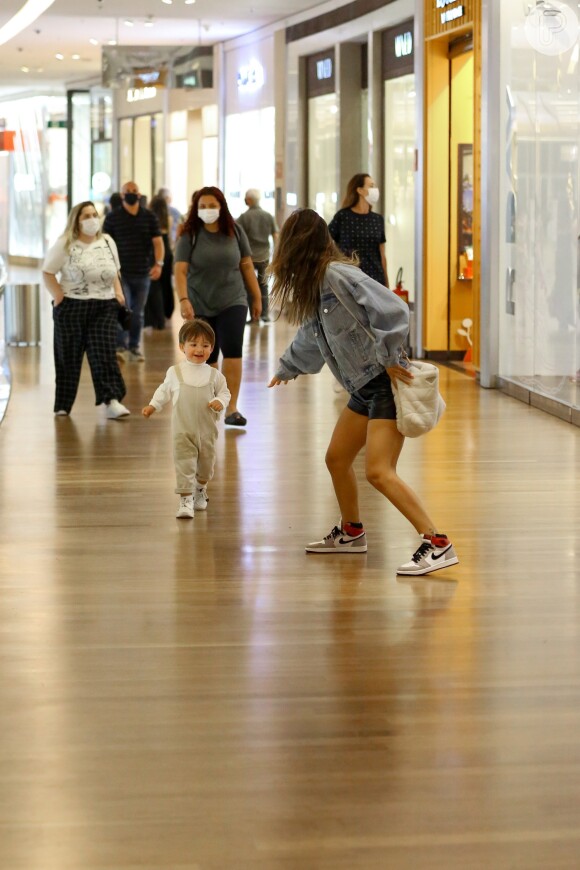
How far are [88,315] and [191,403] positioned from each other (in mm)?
3413

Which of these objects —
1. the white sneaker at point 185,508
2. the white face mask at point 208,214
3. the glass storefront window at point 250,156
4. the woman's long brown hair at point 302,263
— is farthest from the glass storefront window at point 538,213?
the glass storefront window at point 250,156

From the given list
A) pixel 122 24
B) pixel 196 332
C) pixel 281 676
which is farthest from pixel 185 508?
pixel 122 24

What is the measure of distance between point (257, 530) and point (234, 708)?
2288 mm

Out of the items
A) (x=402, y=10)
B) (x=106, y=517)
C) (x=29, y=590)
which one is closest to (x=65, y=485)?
(x=106, y=517)

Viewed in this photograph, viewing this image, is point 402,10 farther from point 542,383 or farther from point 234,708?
point 234,708

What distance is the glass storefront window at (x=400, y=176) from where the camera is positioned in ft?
53.3

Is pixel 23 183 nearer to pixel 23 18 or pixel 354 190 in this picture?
pixel 23 18

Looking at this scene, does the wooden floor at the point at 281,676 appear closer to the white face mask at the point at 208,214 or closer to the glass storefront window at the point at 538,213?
the white face mask at the point at 208,214

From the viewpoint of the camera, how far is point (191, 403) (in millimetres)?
6199

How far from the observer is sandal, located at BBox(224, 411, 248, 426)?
29.6ft

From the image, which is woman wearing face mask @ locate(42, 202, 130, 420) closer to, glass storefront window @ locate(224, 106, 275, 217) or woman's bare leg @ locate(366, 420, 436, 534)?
woman's bare leg @ locate(366, 420, 436, 534)

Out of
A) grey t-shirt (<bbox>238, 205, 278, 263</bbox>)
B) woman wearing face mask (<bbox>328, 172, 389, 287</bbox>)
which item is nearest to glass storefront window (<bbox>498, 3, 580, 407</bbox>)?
woman wearing face mask (<bbox>328, 172, 389, 287</bbox>)

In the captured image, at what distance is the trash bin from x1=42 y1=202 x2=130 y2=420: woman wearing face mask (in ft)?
18.3

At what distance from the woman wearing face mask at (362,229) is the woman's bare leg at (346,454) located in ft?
16.8
